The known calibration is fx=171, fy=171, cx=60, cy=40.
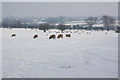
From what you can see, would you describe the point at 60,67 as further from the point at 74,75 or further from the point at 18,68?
the point at 18,68

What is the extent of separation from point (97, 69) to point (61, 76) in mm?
1498

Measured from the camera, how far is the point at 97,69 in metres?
6.08

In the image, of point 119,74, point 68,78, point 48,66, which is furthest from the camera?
point 48,66

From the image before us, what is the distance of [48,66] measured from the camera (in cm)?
652

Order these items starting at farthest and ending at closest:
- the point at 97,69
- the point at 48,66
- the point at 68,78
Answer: the point at 48,66 → the point at 97,69 → the point at 68,78

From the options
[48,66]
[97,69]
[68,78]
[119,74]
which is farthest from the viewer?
[48,66]

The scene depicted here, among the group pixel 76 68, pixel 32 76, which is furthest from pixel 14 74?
pixel 76 68

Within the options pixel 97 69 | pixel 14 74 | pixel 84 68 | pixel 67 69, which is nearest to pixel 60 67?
pixel 67 69

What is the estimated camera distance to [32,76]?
17.4ft

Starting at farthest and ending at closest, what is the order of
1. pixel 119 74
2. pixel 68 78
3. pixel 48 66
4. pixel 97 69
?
pixel 48 66, pixel 97 69, pixel 119 74, pixel 68 78

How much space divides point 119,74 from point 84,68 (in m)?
1.24

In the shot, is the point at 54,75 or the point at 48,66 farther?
the point at 48,66

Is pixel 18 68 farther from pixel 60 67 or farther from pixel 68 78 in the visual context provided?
pixel 68 78

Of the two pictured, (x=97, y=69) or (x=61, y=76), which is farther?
(x=97, y=69)
